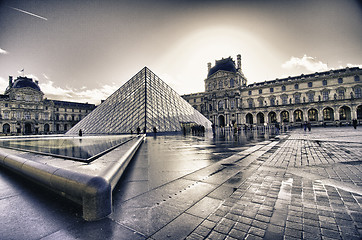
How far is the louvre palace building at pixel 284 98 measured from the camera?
130 ft

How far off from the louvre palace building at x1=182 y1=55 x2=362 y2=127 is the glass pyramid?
26.9m

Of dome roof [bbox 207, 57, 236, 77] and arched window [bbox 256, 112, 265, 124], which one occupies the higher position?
dome roof [bbox 207, 57, 236, 77]

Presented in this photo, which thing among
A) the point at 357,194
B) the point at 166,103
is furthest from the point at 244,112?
the point at 357,194

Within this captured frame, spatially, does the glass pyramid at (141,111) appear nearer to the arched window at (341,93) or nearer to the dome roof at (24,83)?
the arched window at (341,93)

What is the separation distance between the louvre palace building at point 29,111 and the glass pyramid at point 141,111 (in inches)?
1509

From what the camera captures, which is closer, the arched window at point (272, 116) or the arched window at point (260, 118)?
the arched window at point (272, 116)

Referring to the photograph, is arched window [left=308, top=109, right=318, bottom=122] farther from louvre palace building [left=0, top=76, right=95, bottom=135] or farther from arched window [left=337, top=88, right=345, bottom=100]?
louvre palace building [left=0, top=76, right=95, bottom=135]

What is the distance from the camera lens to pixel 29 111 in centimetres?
4975

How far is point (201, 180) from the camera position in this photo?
2.96m

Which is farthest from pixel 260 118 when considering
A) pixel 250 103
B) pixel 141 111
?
pixel 141 111

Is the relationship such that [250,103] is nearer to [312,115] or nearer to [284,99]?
[284,99]

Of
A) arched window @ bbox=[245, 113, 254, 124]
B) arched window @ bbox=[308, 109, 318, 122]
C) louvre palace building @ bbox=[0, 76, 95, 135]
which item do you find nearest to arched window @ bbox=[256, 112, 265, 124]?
arched window @ bbox=[245, 113, 254, 124]

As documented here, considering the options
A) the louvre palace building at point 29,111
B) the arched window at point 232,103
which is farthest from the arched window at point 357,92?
the louvre palace building at point 29,111

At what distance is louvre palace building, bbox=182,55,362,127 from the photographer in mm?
39594
